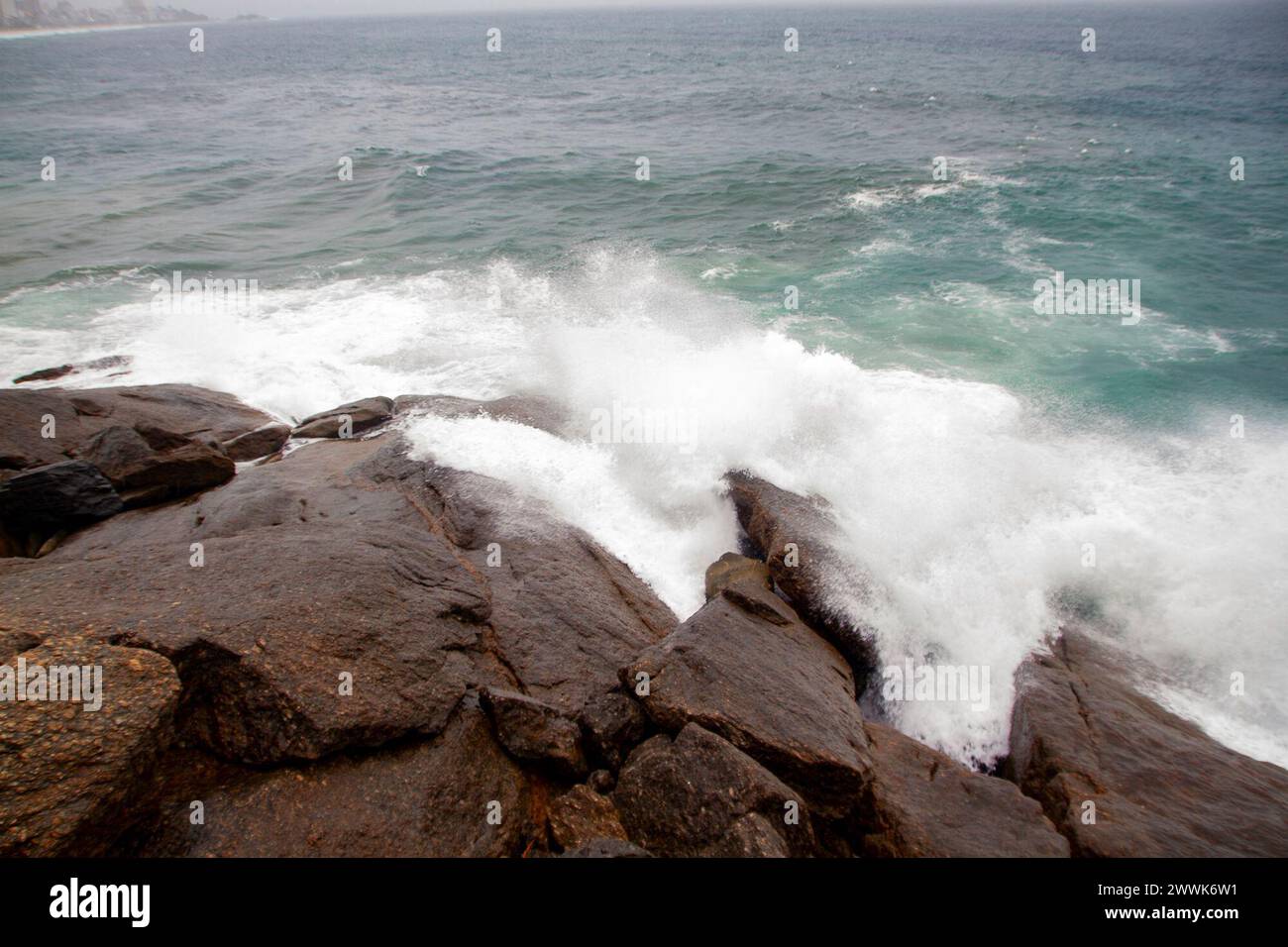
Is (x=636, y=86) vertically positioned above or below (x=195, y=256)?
above

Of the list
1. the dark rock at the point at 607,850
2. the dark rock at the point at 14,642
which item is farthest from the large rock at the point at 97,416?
the dark rock at the point at 607,850

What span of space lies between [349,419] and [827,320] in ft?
40.9

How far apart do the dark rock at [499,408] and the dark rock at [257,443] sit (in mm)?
2050

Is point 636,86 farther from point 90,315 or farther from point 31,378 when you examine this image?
point 31,378

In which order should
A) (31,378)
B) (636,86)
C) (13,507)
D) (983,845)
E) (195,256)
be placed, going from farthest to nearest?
(636,86) → (195,256) → (31,378) → (13,507) → (983,845)

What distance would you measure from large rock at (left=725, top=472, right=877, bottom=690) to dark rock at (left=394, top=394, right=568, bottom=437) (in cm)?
452

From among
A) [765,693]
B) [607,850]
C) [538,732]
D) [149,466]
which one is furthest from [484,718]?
[149,466]

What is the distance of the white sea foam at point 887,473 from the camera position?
29.1ft

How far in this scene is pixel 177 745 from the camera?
509 cm

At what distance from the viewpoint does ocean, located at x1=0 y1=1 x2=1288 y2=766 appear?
984 cm

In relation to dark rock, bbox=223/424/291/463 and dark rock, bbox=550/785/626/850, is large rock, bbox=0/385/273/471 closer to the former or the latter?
dark rock, bbox=223/424/291/463

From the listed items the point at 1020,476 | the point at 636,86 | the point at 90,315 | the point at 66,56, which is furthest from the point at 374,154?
the point at 66,56

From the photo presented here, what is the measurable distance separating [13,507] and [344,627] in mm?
5735

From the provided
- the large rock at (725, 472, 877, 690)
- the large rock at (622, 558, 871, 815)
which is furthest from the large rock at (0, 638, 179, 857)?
the large rock at (725, 472, 877, 690)
